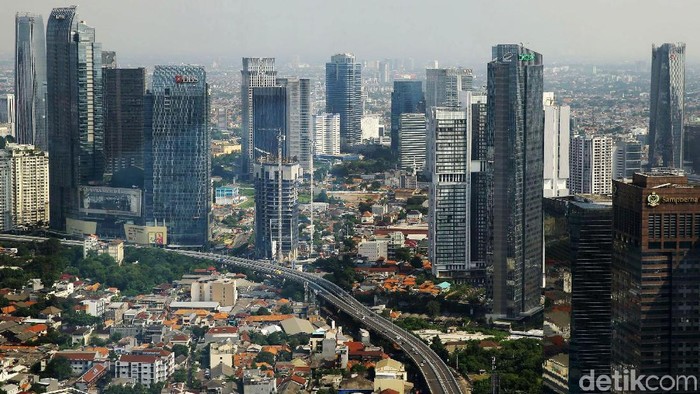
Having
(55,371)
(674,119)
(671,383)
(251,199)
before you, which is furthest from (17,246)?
(671,383)

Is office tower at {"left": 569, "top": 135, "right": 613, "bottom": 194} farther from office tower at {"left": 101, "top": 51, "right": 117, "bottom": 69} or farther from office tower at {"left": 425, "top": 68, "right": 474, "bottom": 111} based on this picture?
office tower at {"left": 101, "top": 51, "right": 117, "bottom": 69}

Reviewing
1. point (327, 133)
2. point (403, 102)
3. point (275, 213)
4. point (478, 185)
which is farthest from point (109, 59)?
point (403, 102)

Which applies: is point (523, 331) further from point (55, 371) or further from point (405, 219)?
point (405, 219)

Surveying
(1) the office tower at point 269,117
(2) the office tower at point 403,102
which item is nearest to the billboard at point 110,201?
(1) the office tower at point 269,117

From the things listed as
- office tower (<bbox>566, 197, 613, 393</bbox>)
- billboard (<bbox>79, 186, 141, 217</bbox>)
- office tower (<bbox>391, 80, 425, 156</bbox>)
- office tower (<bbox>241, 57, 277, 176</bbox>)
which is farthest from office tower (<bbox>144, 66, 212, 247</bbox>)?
office tower (<bbox>566, 197, 613, 393</bbox>)

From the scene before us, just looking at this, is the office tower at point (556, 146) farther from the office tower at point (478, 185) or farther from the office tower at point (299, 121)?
the office tower at point (299, 121)
